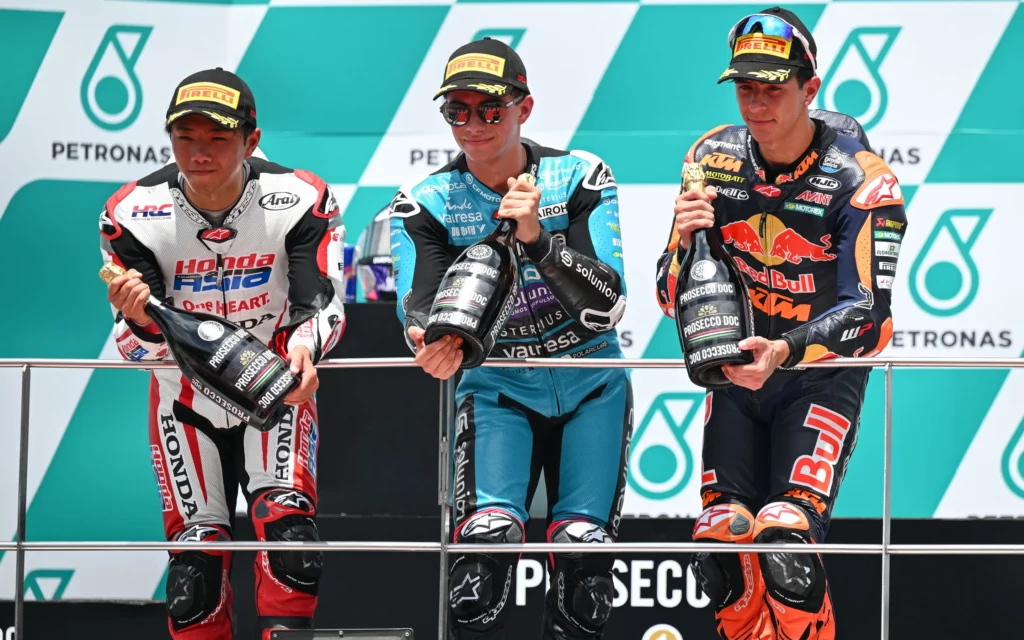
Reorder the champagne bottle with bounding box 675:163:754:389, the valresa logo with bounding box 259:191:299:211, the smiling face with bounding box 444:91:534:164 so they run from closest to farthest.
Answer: the champagne bottle with bounding box 675:163:754:389 → the smiling face with bounding box 444:91:534:164 → the valresa logo with bounding box 259:191:299:211

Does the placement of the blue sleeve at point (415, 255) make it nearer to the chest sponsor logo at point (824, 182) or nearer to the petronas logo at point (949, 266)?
the chest sponsor logo at point (824, 182)

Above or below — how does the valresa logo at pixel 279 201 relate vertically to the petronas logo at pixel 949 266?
below

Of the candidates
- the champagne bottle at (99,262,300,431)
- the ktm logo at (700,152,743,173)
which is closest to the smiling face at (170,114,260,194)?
the champagne bottle at (99,262,300,431)

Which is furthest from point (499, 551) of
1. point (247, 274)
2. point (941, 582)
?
point (941, 582)

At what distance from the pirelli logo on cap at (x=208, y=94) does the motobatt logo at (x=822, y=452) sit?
57.8 inches

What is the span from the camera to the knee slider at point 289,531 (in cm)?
271

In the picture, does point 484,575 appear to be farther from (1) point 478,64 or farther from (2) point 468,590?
(1) point 478,64

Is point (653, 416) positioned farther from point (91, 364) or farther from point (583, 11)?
point (91, 364)

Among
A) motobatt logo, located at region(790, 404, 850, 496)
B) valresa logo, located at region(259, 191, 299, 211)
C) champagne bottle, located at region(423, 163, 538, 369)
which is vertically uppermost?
valresa logo, located at region(259, 191, 299, 211)

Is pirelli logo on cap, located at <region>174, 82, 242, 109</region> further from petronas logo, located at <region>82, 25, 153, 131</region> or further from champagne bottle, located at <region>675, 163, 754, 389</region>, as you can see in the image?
petronas logo, located at <region>82, 25, 153, 131</region>

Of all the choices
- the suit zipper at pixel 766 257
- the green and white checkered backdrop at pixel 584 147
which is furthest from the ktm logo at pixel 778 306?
the green and white checkered backdrop at pixel 584 147

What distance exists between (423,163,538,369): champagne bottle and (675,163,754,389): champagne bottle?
0.36 m

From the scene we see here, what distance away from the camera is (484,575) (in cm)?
260

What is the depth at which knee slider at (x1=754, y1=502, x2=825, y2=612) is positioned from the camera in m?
2.61
